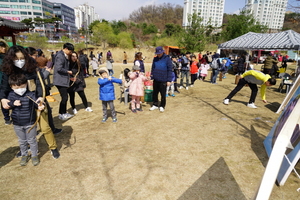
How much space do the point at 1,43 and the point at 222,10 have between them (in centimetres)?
12190

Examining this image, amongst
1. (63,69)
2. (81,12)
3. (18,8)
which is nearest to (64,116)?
(63,69)

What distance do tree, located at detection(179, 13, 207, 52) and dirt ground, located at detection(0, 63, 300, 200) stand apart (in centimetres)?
1678

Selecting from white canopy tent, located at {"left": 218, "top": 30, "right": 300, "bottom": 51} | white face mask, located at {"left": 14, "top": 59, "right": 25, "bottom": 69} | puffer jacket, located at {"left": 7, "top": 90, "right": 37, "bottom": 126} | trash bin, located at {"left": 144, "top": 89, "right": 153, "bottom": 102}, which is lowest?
trash bin, located at {"left": 144, "top": 89, "right": 153, "bottom": 102}

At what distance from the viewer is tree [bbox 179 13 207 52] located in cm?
2016

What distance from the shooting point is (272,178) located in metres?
1.17

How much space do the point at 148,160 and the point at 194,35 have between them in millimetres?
20030

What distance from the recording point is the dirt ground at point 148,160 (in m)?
2.59

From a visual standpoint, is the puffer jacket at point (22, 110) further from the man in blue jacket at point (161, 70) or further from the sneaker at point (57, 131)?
the man in blue jacket at point (161, 70)

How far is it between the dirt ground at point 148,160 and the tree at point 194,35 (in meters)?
16.8

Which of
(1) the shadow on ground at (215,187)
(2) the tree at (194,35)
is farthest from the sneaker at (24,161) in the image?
(2) the tree at (194,35)

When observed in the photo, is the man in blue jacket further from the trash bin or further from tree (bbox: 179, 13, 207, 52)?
tree (bbox: 179, 13, 207, 52)

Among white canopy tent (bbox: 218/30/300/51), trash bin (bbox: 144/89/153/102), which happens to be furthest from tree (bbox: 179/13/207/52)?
trash bin (bbox: 144/89/153/102)

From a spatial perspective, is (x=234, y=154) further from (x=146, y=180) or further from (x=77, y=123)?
(x=77, y=123)

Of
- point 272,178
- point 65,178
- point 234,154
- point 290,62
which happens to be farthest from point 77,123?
point 290,62
